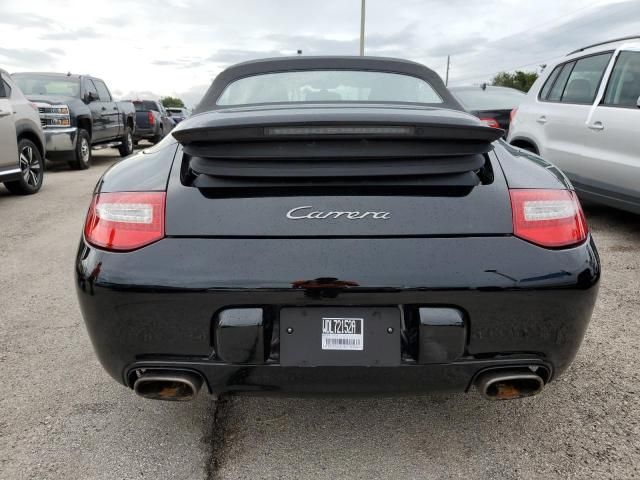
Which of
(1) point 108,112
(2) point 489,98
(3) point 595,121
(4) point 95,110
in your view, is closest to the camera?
(3) point 595,121

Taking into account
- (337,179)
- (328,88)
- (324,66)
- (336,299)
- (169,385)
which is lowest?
(169,385)

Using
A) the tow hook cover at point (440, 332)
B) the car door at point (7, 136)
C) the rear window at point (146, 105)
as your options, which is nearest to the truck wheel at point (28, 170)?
the car door at point (7, 136)

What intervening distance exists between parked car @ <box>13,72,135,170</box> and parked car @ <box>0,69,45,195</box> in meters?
2.44

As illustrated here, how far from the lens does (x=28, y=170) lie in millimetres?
7695

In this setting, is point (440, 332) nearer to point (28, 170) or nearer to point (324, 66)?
point (324, 66)

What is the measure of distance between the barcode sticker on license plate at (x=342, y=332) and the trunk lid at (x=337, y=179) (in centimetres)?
27

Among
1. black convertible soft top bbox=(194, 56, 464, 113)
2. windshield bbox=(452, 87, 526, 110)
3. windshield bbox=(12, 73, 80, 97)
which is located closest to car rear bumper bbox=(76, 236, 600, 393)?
black convertible soft top bbox=(194, 56, 464, 113)

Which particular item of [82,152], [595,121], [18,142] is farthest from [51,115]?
[595,121]

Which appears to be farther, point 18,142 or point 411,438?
point 18,142

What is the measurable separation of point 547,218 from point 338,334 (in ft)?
2.60

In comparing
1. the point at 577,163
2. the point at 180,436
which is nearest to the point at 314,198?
the point at 180,436

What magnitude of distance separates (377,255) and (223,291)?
1.61ft

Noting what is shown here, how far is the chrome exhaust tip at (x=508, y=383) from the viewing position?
1.76 meters

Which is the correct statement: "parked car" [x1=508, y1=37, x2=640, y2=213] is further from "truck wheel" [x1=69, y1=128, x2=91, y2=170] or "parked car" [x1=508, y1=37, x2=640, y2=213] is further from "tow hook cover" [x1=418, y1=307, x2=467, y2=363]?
"truck wheel" [x1=69, y1=128, x2=91, y2=170]
